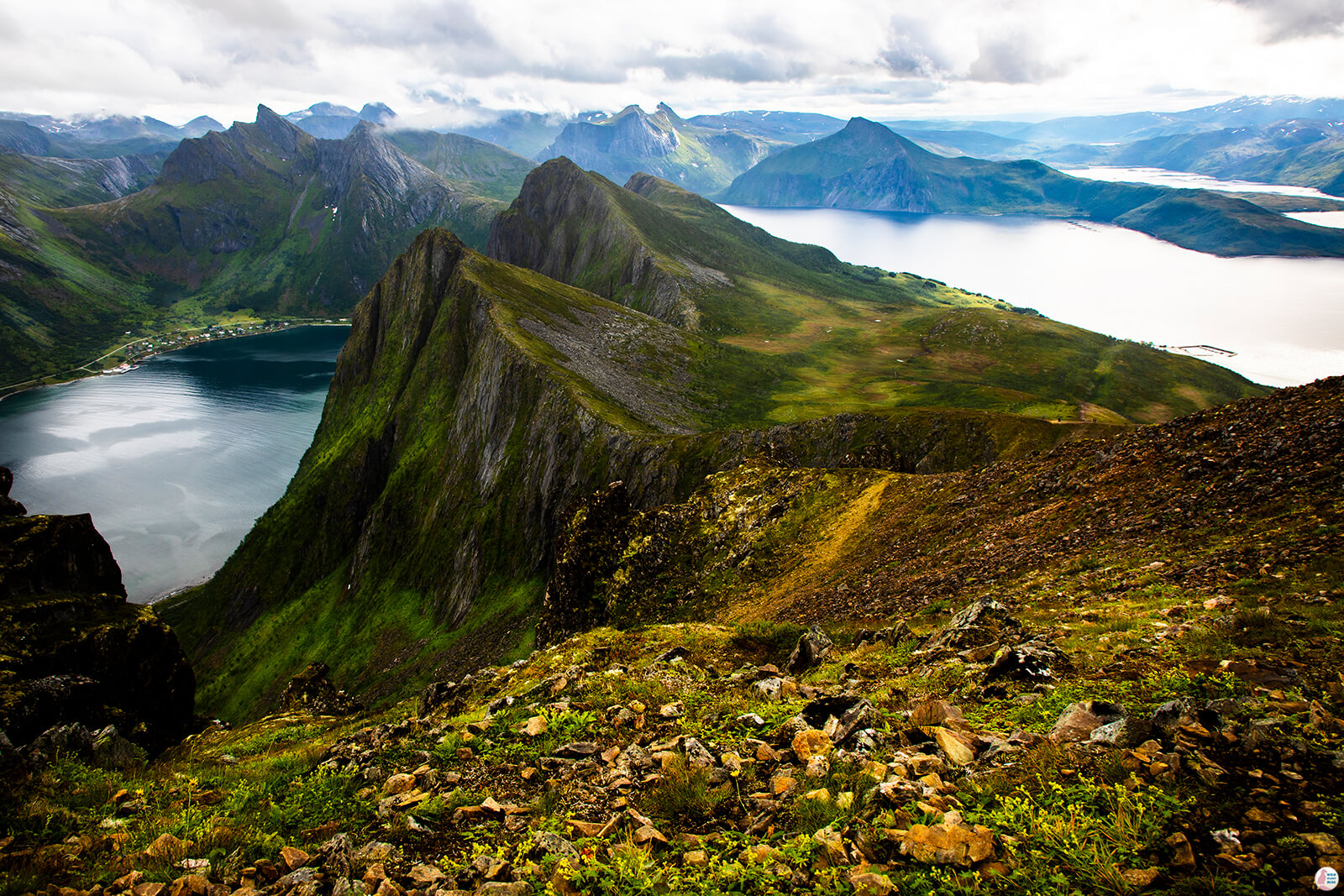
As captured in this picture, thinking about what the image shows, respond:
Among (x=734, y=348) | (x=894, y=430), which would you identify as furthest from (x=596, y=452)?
(x=734, y=348)

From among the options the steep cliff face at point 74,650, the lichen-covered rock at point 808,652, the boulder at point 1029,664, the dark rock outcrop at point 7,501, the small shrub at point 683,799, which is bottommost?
the steep cliff face at point 74,650

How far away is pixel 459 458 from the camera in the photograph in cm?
9775

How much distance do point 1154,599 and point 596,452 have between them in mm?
63533

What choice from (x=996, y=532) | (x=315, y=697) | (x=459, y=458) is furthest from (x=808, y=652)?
(x=459, y=458)

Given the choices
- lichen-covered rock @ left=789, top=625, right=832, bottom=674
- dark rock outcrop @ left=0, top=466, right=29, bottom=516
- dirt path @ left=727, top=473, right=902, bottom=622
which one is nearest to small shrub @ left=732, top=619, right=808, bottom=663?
lichen-covered rock @ left=789, top=625, right=832, bottom=674

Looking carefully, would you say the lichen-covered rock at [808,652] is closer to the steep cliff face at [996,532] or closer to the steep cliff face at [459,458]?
the steep cliff face at [996,532]

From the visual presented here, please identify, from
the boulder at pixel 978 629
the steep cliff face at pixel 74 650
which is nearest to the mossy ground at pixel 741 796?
the boulder at pixel 978 629

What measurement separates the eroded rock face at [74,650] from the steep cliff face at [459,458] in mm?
30042

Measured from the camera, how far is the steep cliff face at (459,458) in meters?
67.8

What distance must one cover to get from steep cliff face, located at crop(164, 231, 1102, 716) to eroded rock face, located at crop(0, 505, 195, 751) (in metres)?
30.0

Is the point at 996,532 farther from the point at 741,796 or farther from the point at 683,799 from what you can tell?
the point at 683,799

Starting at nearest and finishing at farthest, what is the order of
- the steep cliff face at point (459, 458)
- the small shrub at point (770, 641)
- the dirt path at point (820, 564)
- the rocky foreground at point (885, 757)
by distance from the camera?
1. the rocky foreground at point (885, 757)
2. the small shrub at point (770, 641)
3. the dirt path at point (820, 564)
4. the steep cliff face at point (459, 458)

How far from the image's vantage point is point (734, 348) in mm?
164000

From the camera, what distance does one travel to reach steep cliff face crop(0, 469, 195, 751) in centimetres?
2439
